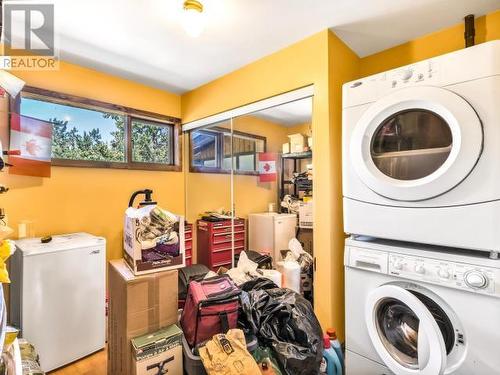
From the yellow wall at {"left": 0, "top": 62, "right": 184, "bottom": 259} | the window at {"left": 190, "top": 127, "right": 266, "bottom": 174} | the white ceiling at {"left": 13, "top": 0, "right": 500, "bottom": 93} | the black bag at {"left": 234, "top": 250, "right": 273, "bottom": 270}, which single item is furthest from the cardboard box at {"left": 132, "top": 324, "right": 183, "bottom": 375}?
the white ceiling at {"left": 13, "top": 0, "right": 500, "bottom": 93}

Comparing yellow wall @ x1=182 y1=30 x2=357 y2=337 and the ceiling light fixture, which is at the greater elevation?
the ceiling light fixture

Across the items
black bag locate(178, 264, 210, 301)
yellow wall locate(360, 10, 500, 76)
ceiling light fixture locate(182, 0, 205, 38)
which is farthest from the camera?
black bag locate(178, 264, 210, 301)

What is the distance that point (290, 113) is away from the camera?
87.1 inches

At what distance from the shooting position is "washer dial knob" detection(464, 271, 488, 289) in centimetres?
114

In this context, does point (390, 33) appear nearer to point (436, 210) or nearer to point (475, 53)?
point (475, 53)

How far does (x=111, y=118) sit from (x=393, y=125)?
8.59 ft

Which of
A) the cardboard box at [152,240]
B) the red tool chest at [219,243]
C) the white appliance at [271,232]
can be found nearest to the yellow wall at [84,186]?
the red tool chest at [219,243]

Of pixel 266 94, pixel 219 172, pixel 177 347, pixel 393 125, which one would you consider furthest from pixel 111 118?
pixel 393 125

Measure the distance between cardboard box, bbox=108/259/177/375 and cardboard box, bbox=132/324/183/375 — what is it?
58 mm

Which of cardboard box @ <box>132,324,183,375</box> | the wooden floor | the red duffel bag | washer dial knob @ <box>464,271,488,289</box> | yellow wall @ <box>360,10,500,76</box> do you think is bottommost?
the wooden floor

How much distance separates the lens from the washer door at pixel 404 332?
119 centimetres

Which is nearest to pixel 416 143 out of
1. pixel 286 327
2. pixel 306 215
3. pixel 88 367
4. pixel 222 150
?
pixel 306 215

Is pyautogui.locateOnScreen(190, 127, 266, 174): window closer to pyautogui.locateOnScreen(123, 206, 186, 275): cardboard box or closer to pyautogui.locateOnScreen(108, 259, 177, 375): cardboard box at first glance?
pyautogui.locateOnScreen(123, 206, 186, 275): cardboard box

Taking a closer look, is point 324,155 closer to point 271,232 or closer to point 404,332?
point 271,232
